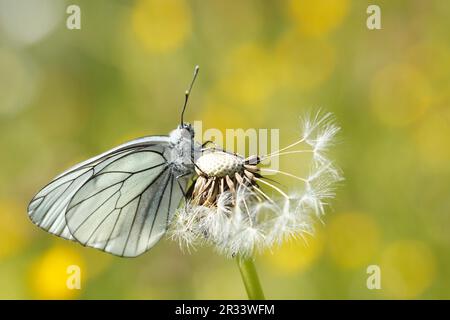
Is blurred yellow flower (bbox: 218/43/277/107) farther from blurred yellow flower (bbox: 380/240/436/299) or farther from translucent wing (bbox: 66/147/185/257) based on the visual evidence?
translucent wing (bbox: 66/147/185/257)

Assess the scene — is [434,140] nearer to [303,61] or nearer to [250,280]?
[303,61]

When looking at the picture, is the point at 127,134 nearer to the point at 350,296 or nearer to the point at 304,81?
the point at 304,81

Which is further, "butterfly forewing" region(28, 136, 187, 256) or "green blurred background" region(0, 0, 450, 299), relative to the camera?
"green blurred background" region(0, 0, 450, 299)

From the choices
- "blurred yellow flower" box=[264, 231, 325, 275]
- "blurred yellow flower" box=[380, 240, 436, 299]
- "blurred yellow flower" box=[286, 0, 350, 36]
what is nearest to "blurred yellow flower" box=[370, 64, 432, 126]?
"blurred yellow flower" box=[286, 0, 350, 36]

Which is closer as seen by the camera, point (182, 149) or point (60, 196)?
point (182, 149)

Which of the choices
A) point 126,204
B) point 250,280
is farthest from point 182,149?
point 250,280

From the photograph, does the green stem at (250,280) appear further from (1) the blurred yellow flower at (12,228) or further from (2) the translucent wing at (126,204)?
(1) the blurred yellow flower at (12,228)
